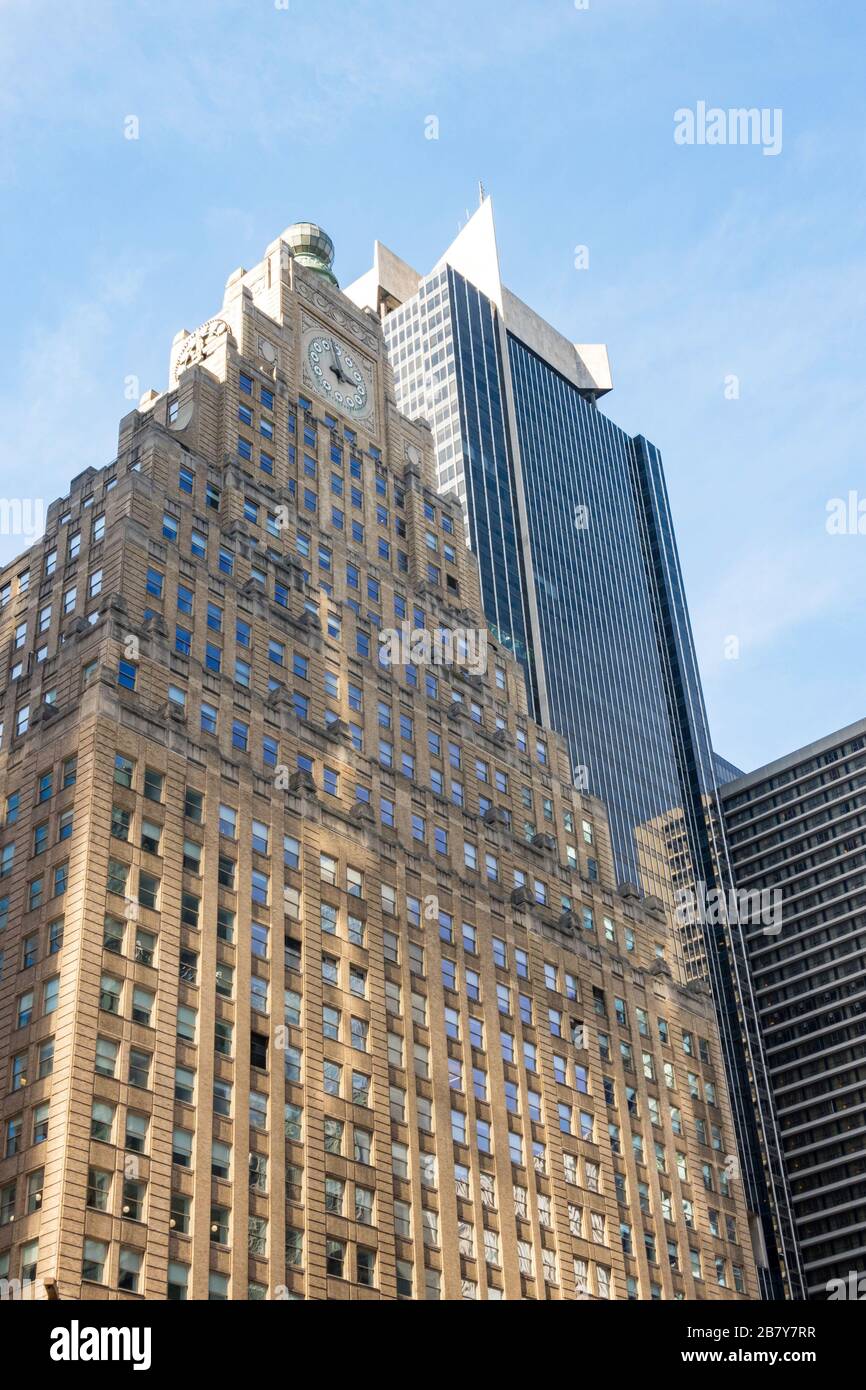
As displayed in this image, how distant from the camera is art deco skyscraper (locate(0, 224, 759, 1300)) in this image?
6681 centimetres

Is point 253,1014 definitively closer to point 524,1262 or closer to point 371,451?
point 524,1262

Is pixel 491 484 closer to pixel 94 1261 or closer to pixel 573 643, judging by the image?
pixel 573 643

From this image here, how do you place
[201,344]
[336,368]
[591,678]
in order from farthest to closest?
[591,678]
[336,368]
[201,344]

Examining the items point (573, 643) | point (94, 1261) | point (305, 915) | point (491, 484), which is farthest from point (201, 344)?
point (573, 643)

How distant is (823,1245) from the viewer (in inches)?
6698

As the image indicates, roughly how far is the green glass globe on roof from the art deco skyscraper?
17.7 ft

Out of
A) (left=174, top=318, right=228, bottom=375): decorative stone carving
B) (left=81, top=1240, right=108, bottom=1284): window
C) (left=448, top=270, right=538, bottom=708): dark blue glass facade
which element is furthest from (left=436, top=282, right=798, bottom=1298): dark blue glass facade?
(left=81, top=1240, right=108, bottom=1284): window

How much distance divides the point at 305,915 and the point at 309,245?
196ft

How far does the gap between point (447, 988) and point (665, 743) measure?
377ft

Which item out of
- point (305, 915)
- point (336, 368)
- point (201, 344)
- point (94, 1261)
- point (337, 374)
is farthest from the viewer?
point (336, 368)

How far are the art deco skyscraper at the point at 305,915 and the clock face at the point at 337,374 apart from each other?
0.30m

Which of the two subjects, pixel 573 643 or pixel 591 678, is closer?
pixel 573 643

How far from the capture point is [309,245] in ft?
394

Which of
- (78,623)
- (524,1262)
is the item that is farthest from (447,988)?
(78,623)
